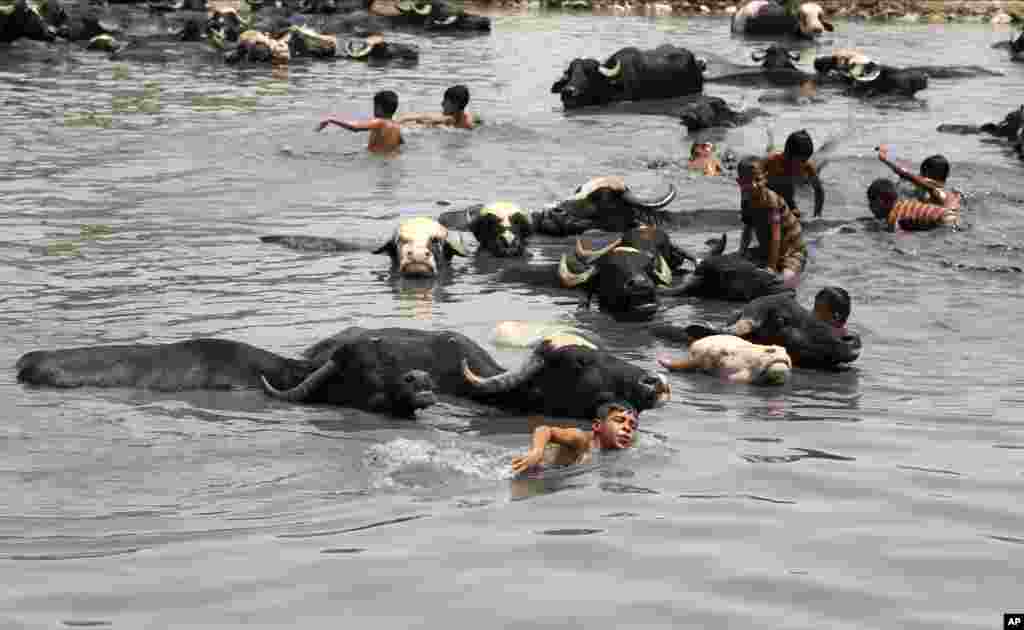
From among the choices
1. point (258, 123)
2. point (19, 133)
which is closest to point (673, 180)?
point (258, 123)

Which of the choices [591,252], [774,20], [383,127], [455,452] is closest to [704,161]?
[383,127]

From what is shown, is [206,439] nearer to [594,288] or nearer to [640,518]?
[640,518]

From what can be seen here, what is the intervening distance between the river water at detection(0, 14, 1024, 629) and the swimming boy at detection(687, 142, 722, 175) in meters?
0.26

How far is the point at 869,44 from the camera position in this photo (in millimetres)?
40375

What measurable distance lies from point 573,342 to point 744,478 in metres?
1.83

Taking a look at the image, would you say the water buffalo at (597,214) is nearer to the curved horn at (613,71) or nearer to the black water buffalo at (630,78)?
the black water buffalo at (630,78)

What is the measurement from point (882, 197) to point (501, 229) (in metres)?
3.93

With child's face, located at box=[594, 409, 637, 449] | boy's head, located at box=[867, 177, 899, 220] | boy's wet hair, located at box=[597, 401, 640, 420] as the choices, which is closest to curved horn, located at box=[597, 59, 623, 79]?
boy's head, located at box=[867, 177, 899, 220]

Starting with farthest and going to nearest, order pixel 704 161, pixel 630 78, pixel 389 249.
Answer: pixel 630 78 < pixel 704 161 < pixel 389 249

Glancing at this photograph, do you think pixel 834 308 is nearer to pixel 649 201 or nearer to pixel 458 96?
pixel 649 201

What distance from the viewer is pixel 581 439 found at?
8492 millimetres

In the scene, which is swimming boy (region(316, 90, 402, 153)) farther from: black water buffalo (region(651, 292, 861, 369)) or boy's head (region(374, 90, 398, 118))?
black water buffalo (region(651, 292, 861, 369))

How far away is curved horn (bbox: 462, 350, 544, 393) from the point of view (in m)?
9.59

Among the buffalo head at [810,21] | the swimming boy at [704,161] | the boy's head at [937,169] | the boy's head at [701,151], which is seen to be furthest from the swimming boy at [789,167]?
the buffalo head at [810,21]
